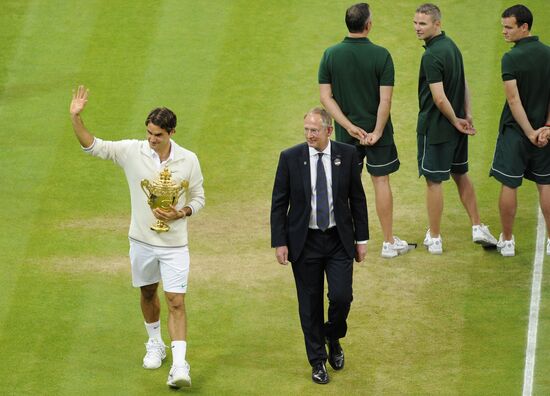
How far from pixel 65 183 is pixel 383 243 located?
3728mm

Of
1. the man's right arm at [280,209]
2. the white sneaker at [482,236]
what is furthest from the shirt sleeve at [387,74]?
the man's right arm at [280,209]

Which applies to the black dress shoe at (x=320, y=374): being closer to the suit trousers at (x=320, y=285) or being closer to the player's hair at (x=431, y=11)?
the suit trousers at (x=320, y=285)

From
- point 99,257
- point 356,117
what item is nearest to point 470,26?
point 356,117

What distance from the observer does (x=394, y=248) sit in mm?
13766

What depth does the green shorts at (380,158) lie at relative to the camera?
13.6 meters

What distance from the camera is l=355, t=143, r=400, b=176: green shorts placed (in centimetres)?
1365

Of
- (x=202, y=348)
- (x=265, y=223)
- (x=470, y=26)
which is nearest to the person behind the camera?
(x=202, y=348)

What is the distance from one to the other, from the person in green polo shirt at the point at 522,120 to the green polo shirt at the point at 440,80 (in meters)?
0.49

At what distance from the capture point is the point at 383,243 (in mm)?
13883

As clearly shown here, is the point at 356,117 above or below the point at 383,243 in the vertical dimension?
above

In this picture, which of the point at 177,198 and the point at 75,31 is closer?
the point at 177,198

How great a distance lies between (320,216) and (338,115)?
94.6 inches

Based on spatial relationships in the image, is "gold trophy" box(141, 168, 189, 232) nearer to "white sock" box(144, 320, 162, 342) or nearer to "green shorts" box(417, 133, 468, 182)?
"white sock" box(144, 320, 162, 342)

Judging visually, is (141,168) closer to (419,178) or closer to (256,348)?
(256,348)
